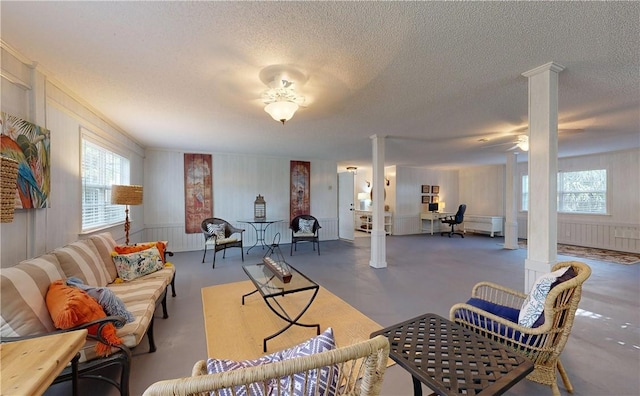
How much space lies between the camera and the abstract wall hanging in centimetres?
179

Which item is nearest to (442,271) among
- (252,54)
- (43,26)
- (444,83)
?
(444,83)

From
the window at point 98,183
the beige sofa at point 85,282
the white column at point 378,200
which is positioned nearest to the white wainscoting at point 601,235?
the white column at point 378,200

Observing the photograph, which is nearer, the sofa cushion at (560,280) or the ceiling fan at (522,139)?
the sofa cushion at (560,280)

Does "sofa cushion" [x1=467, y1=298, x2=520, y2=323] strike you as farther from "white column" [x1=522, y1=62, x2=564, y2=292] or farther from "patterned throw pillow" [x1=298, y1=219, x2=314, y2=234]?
"patterned throw pillow" [x1=298, y1=219, x2=314, y2=234]

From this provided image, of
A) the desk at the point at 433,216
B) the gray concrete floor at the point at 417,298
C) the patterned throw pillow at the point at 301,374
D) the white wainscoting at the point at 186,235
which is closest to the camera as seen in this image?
the patterned throw pillow at the point at 301,374

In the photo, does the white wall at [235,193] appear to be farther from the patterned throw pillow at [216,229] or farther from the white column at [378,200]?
the white column at [378,200]

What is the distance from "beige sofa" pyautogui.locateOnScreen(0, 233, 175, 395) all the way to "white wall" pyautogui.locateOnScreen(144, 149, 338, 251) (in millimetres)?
3293

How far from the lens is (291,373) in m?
0.71

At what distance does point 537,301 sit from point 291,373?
65.3 inches

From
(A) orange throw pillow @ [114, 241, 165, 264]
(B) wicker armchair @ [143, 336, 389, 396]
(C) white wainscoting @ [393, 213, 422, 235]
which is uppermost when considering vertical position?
(B) wicker armchair @ [143, 336, 389, 396]

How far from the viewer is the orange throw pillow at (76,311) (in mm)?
1426

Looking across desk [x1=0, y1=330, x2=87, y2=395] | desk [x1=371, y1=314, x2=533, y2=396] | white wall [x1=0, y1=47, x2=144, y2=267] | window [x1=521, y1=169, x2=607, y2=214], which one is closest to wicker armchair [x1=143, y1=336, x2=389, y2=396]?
desk [x1=371, y1=314, x2=533, y2=396]

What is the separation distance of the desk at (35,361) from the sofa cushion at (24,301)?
1.18 feet

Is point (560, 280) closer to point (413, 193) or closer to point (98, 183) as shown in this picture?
point (98, 183)
